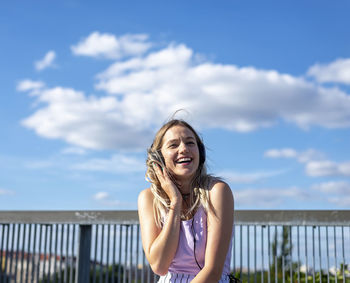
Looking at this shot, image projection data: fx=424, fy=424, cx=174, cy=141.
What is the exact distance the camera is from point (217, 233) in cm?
241

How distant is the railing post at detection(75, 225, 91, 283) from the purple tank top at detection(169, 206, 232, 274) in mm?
2883

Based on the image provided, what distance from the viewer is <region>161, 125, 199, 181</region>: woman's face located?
261 centimetres

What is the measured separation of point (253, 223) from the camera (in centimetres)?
455

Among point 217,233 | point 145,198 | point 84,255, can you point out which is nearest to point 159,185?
point 145,198

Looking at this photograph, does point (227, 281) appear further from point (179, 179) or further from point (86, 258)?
point (86, 258)

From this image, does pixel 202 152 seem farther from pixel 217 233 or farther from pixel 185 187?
pixel 217 233

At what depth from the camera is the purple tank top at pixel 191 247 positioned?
8.09 feet

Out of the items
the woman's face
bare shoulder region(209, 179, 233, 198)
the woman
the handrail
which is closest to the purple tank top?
the woman

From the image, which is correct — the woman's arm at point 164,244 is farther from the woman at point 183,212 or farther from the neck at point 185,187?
the neck at point 185,187

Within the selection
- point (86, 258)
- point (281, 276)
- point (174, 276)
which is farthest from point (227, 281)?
point (86, 258)

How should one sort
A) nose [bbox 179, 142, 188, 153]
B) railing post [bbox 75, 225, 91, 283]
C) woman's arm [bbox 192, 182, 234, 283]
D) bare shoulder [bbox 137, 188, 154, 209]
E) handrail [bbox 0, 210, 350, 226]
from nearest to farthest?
woman's arm [bbox 192, 182, 234, 283] → nose [bbox 179, 142, 188, 153] → bare shoulder [bbox 137, 188, 154, 209] → handrail [bbox 0, 210, 350, 226] → railing post [bbox 75, 225, 91, 283]

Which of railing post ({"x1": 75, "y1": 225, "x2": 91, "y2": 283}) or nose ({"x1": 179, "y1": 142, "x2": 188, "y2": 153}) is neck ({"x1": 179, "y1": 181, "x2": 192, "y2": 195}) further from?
railing post ({"x1": 75, "y1": 225, "x2": 91, "y2": 283})

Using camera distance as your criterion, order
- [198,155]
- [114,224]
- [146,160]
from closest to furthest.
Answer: [198,155]
[146,160]
[114,224]

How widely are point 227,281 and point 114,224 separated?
8.89ft
